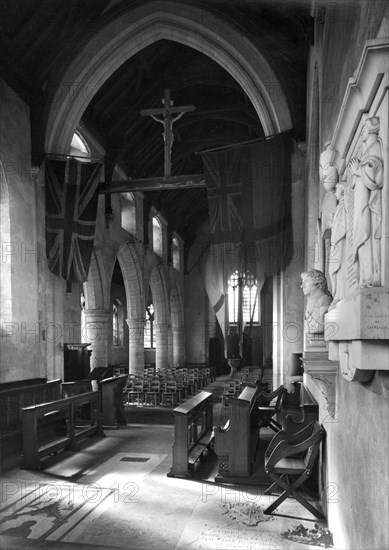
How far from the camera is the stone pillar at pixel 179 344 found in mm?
23031

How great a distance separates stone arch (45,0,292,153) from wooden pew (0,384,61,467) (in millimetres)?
4484

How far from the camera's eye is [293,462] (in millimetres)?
4516

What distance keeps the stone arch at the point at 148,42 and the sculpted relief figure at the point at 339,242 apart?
21.2ft

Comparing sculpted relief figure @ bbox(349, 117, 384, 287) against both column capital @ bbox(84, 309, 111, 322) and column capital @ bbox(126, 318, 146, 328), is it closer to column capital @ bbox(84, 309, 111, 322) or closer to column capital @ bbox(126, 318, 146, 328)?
column capital @ bbox(84, 309, 111, 322)

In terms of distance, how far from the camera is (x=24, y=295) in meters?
8.09

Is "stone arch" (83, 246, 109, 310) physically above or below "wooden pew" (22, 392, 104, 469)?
above

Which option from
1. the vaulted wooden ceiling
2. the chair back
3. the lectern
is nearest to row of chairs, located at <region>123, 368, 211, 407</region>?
the lectern

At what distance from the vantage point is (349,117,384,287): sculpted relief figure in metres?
1.76

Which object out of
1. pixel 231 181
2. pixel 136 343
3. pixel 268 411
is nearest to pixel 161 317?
pixel 136 343

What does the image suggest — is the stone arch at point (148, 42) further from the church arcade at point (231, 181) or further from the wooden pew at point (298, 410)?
the wooden pew at point (298, 410)

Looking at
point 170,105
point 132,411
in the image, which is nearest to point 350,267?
point 170,105

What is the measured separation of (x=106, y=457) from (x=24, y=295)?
3227 mm

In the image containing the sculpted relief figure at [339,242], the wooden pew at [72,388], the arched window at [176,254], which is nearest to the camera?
the sculpted relief figure at [339,242]

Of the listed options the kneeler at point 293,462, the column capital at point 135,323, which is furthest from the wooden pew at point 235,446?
the column capital at point 135,323
